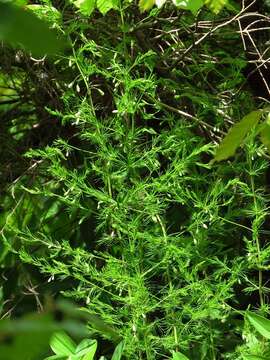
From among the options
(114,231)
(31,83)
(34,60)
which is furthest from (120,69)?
(31,83)

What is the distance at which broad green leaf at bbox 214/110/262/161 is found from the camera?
178cm

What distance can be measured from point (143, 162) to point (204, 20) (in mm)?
875

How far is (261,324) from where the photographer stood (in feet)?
6.84

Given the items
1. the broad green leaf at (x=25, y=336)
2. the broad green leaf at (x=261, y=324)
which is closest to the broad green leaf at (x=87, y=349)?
the broad green leaf at (x=261, y=324)

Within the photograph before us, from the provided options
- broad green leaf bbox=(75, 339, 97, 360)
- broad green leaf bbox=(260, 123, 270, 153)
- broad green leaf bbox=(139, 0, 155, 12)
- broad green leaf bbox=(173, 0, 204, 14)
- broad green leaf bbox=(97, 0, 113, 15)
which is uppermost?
broad green leaf bbox=(139, 0, 155, 12)

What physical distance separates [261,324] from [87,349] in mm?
506

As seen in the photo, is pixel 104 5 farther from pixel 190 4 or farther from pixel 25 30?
pixel 25 30

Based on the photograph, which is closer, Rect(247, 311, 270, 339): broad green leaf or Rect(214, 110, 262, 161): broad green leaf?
Rect(214, 110, 262, 161): broad green leaf

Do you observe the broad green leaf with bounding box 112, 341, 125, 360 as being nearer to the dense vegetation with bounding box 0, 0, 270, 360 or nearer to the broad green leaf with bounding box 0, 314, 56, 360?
the dense vegetation with bounding box 0, 0, 270, 360

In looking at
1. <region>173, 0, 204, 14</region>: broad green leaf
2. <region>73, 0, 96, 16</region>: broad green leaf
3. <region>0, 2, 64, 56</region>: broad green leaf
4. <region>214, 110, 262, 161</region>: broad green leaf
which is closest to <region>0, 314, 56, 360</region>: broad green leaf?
<region>0, 2, 64, 56</region>: broad green leaf

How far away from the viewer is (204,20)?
2896mm

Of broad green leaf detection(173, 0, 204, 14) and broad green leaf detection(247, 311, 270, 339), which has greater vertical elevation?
broad green leaf detection(173, 0, 204, 14)

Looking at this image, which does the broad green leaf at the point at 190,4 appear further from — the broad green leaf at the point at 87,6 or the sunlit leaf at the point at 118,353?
the sunlit leaf at the point at 118,353

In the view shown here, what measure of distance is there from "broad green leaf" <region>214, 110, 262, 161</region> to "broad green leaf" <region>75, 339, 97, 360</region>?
69 cm
